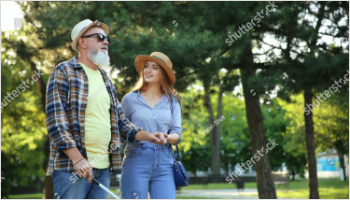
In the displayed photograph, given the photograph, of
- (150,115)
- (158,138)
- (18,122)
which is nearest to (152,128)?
(150,115)

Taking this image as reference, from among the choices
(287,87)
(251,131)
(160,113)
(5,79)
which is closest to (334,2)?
(287,87)

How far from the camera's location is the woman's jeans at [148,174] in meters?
3.33

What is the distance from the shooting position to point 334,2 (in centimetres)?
868

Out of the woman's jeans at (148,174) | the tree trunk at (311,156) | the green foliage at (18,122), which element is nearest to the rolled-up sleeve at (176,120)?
the woman's jeans at (148,174)

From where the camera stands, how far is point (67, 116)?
2621 millimetres

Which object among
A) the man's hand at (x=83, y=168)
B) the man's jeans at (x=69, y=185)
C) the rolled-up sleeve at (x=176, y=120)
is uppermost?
the rolled-up sleeve at (x=176, y=120)

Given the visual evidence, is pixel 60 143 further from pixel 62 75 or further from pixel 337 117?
pixel 337 117

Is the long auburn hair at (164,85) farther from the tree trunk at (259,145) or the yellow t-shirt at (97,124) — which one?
the tree trunk at (259,145)

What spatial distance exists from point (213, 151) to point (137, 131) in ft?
84.4

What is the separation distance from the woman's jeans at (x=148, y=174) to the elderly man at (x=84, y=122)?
393mm

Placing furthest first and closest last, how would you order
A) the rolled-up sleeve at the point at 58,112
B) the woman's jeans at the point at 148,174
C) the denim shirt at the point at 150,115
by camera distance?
the denim shirt at the point at 150,115 < the woman's jeans at the point at 148,174 < the rolled-up sleeve at the point at 58,112

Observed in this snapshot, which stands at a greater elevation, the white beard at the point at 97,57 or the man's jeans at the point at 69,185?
the white beard at the point at 97,57

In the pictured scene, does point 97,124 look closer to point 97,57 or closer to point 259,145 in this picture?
point 97,57

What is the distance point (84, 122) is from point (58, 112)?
20 cm
